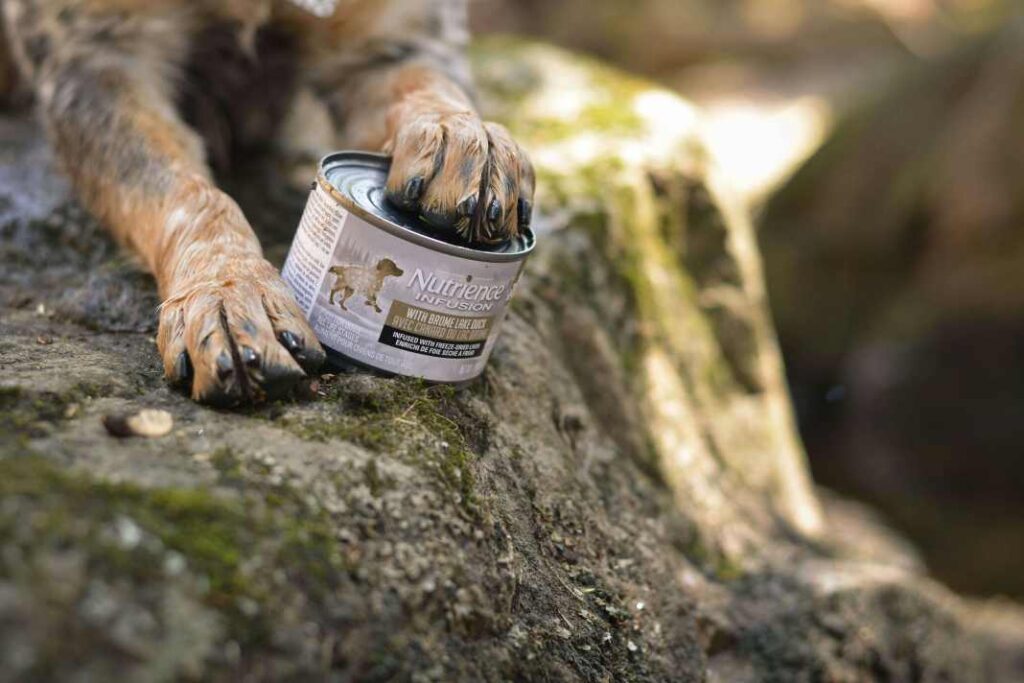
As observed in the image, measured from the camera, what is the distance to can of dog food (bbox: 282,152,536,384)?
1.92 metres

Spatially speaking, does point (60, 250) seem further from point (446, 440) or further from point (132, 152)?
point (446, 440)

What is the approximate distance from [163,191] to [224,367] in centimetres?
99

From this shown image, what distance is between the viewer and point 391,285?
6.31 feet

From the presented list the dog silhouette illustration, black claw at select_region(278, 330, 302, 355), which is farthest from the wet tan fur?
the dog silhouette illustration

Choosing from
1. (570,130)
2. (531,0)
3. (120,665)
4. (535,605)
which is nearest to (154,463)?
(120,665)

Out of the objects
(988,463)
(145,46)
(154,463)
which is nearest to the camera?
(154,463)

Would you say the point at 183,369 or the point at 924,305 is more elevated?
the point at 183,369

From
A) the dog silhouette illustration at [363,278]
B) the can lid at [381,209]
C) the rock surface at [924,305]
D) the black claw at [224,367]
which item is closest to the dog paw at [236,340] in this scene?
the black claw at [224,367]

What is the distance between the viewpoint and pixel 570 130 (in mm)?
3701

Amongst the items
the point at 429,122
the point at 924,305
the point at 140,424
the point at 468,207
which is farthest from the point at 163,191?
the point at 924,305

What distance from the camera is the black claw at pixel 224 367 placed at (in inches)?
71.7

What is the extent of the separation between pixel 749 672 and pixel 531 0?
1122 cm

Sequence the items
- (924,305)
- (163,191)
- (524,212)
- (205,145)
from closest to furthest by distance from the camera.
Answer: (524,212) < (163,191) < (205,145) < (924,305)

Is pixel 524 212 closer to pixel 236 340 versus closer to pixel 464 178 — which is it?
pixel 464 178
